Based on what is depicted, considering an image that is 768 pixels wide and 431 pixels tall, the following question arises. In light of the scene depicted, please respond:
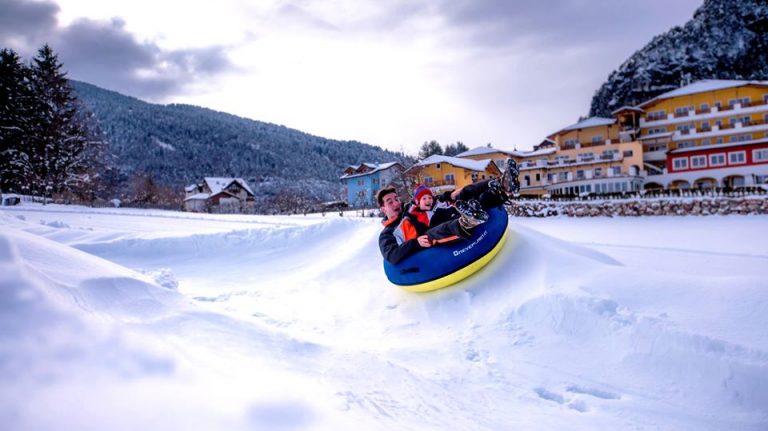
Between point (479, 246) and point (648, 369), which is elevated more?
point (479, 246)

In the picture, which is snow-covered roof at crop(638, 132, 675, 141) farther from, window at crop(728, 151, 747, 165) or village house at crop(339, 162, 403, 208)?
village house at crop(339, 162, 403, 208)

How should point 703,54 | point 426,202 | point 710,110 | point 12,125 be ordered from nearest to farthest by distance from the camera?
1. point 426,202
2. point 12,125
3. point 710,110
4. point 703,54

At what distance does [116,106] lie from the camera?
108m

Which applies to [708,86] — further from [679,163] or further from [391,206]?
[391,206]

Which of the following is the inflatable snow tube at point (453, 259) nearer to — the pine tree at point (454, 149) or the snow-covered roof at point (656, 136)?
the snow-covered roof at point (656, 136)

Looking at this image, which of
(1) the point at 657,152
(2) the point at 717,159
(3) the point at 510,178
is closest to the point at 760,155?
(2) the point at 717,159

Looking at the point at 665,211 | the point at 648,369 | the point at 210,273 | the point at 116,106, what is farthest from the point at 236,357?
the point at 116,106

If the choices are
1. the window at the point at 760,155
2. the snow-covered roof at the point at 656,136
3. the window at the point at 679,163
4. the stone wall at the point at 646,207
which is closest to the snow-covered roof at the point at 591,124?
the snow-covered roof at the point at 656,136

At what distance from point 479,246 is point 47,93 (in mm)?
41886

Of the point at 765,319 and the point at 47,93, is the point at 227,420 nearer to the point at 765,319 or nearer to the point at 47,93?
the point at 765,319

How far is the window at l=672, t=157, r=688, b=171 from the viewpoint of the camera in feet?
128

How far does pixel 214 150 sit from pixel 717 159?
97.5m

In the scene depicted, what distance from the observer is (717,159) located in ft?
123

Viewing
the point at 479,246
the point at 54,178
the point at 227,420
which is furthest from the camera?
the point at 54,178
